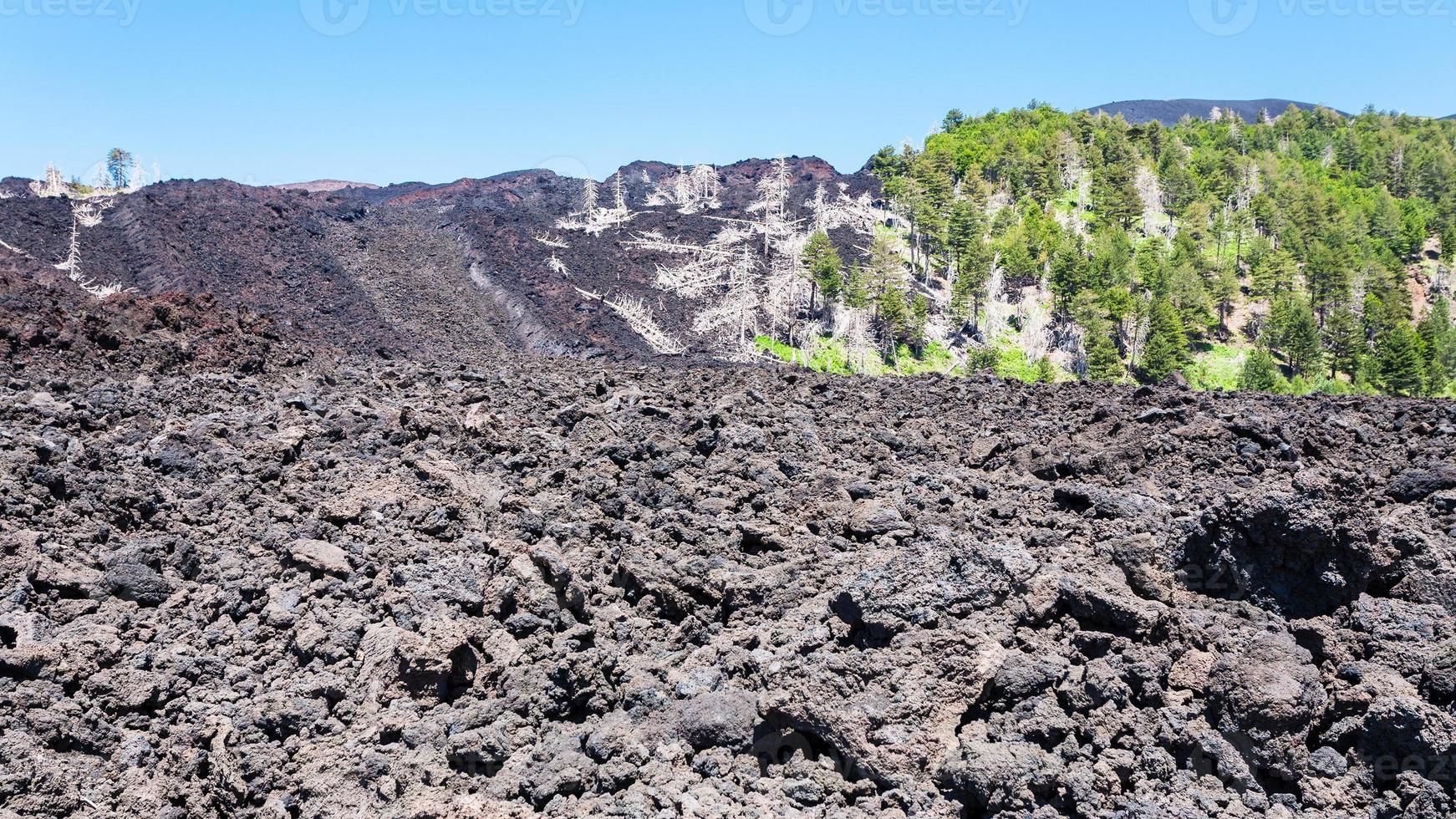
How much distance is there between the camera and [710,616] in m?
6.98

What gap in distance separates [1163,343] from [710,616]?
51700mm

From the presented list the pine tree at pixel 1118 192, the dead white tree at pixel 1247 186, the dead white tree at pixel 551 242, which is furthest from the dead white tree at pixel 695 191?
the dead white tree at pixel 1247 186

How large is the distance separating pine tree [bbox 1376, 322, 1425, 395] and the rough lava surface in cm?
4806

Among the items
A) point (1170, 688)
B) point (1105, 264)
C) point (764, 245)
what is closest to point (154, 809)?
point (1170, 688)

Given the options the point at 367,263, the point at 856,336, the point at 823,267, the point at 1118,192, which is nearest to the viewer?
the point at 367,263

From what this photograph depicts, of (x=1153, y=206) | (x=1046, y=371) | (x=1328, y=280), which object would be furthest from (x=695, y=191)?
(x=1328, y=280)

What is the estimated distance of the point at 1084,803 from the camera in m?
4.77

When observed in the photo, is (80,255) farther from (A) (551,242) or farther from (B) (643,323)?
(B) (643,323)

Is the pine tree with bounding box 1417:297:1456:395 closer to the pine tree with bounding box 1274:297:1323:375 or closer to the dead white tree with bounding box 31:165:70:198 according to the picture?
the pine tree with bounding box 1274:297:1323:375

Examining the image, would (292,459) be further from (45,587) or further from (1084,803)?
(1084,803)

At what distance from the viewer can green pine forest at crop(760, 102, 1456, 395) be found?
51.7 meters

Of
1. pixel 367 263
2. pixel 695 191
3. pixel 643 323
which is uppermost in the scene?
pixel 695 191

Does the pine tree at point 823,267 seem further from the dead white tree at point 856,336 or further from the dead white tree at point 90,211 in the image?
the dead white tree at point 90,211

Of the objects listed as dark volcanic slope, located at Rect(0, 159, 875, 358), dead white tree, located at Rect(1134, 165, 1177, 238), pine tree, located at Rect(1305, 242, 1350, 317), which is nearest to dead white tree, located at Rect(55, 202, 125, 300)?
dark volcanic slope, located at Rect(0, 159, 875, 358)
